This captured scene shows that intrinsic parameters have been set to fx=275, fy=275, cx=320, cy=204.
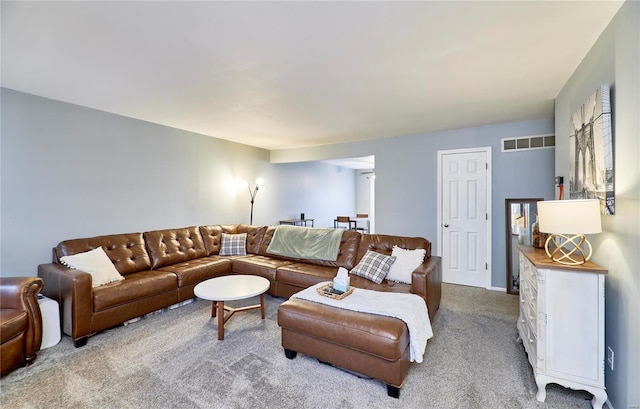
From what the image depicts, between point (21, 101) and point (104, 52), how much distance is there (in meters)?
1.63

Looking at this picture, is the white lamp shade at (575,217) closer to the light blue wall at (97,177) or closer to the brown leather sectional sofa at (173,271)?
the brown leather sectional sofa at (173,271)

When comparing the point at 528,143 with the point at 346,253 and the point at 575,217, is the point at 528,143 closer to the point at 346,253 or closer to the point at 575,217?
the point at 575,217

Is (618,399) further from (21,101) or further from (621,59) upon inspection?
(21,101)

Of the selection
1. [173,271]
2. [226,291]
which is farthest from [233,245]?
[226,291]

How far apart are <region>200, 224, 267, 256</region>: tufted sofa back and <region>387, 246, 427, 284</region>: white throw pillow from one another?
228 centimetres

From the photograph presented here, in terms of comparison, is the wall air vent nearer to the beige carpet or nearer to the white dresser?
the beige carpet

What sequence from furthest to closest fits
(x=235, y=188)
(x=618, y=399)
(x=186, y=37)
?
(x=235, y=188), (x=186, y=37), (x=618, y=399)

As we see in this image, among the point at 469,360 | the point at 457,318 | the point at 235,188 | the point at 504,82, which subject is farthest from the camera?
the point at 235,188

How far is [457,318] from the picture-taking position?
10.1 ft

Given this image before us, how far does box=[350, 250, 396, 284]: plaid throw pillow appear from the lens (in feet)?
9.85

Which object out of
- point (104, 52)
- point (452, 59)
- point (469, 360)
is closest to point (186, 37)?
point (104, 52)

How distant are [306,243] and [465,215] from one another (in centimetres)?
251

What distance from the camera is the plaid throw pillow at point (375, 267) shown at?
300 centimetres

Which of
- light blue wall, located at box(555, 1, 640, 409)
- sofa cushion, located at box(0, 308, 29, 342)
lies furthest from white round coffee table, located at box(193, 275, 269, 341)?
light blue wall, located at box(555, 1, 640, 409)
